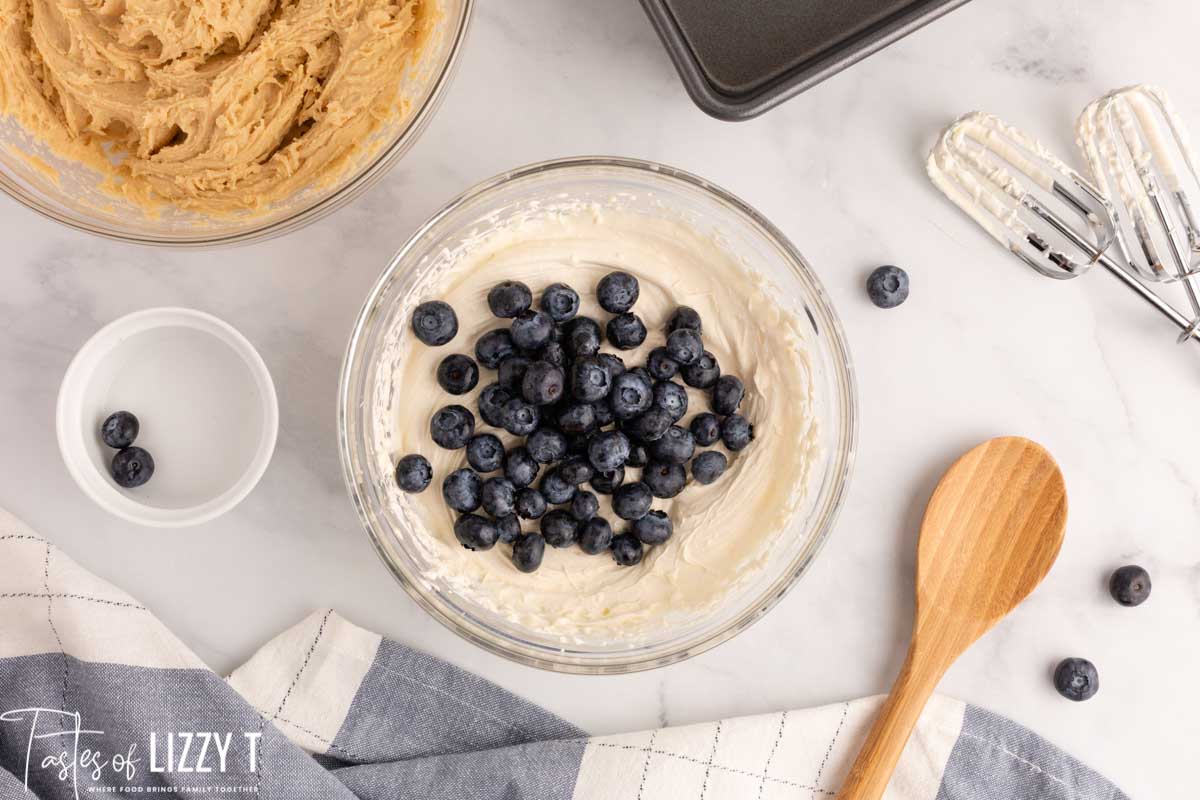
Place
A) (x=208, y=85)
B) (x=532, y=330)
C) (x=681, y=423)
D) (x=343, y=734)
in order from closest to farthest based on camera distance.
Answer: (x=208, y=85) < (x=532, y=330) < (x=681, y=423) < (x=343, y=734)

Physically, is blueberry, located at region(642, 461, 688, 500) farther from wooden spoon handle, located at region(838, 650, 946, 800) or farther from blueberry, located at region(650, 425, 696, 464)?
wooden spoon handle, located at region(838, 650, 946, 800)

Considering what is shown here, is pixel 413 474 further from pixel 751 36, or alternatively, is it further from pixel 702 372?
pixel 751 36

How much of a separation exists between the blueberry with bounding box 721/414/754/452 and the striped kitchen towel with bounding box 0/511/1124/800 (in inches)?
22.0

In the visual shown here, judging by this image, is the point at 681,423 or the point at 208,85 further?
the point at 681,423

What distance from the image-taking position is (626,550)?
1708mm

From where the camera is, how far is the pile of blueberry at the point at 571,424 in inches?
65.3

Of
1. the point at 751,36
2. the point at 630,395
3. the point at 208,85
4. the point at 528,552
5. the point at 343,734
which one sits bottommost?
the point at 343,734

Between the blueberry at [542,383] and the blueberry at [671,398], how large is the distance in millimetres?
171

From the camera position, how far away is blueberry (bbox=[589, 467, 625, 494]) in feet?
5.57

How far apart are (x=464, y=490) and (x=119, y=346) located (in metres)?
0.69

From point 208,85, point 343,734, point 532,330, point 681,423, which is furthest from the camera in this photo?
point 343,734

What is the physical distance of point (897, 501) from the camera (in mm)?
1879

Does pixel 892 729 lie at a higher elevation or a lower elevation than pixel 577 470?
lower

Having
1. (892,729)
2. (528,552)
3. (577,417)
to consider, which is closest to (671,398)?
(577,417)
